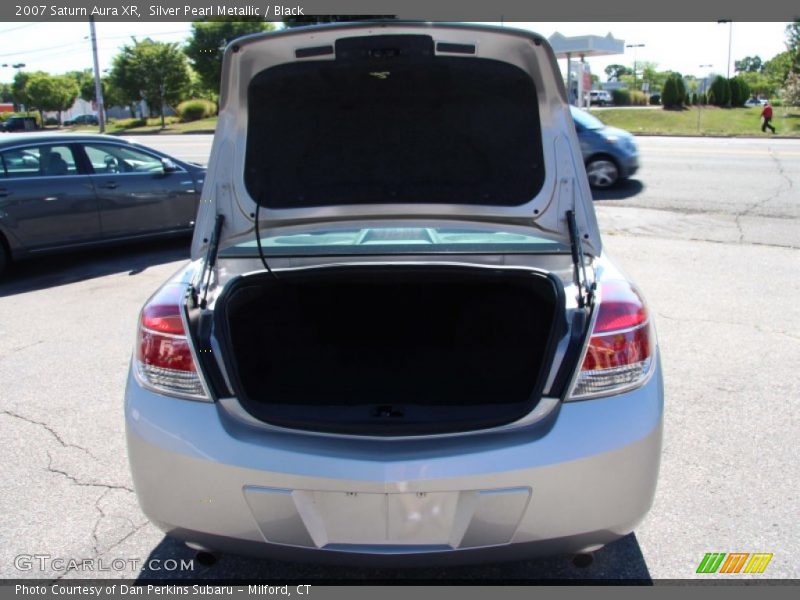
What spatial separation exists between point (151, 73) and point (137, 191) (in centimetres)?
5105

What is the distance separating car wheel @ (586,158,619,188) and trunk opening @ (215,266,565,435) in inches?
383

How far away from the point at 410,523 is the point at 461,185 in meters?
1.42

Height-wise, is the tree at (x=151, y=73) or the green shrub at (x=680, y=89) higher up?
the tree at (x=151, y=73)

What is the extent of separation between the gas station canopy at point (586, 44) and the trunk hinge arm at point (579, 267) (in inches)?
1079

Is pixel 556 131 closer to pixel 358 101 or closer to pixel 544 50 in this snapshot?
pixel 544 50

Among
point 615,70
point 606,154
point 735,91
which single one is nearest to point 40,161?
point 606,154

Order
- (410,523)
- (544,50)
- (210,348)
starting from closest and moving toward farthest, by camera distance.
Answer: (410,523) → (210,348) → (544,50)

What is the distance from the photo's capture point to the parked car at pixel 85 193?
743 centimetres

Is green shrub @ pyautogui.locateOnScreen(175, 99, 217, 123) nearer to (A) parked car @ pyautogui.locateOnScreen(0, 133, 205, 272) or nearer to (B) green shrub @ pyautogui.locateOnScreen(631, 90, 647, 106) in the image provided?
(B) green shrub @ pyautogui.locateOnScreen(631, 90, 647, 106)

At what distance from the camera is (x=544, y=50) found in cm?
264

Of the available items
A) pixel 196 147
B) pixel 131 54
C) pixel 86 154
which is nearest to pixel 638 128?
pixel 196 147

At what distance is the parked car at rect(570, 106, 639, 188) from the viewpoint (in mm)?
12250

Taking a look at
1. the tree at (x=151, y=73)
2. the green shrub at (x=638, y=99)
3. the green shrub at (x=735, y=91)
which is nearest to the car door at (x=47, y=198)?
the green shrub at (x=735, y=91)

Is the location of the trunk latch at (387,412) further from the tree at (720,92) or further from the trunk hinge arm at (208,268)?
the tree at (720,92)
